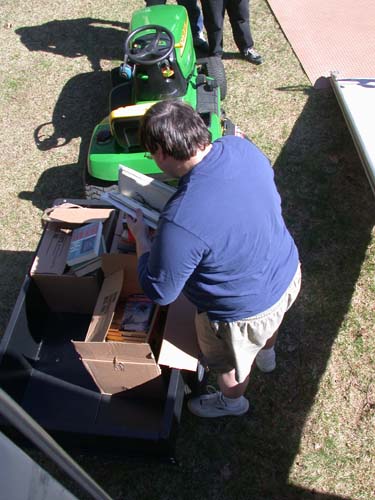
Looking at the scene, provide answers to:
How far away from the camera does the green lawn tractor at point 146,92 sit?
3.34m

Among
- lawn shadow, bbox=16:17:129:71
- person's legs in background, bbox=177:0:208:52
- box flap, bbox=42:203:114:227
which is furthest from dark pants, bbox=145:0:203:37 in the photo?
box flap, bbox=42:203:114:227

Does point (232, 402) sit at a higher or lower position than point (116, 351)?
lower

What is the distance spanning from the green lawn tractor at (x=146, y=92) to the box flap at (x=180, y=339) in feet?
3.56

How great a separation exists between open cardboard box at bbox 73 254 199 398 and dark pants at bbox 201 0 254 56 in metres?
2.89

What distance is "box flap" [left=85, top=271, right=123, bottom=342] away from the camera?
99.0 inches

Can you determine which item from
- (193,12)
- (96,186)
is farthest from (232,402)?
(193,12)

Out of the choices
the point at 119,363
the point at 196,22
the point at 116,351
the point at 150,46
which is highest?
the point at 150,46

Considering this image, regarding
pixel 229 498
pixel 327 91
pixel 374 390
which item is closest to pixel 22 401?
pixel 229 498

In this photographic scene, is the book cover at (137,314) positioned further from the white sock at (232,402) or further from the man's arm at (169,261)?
the man's arm at (169,261)

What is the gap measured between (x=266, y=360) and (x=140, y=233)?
114 cm

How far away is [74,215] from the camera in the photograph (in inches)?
121

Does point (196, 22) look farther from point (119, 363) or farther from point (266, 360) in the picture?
point (119, 363)

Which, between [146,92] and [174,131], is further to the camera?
[146,92]

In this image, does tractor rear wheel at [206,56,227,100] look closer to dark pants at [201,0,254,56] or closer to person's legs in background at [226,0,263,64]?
dark pants at [201,0,254,56]
